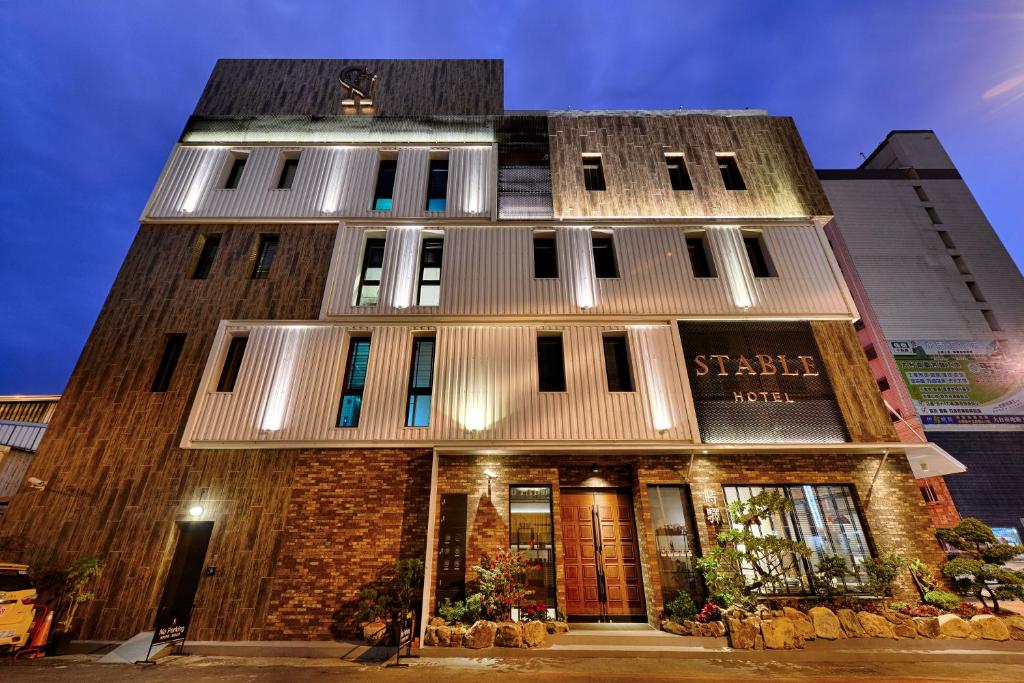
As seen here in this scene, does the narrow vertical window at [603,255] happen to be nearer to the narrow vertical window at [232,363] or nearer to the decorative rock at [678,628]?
the decorative rock at [678,628]

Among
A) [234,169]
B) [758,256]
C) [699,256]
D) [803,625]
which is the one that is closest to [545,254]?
[699,256]

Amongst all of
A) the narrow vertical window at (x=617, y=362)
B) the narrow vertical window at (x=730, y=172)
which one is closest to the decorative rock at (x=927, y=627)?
the narrow vertical window at (x=617, y=362)

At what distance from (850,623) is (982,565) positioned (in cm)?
337

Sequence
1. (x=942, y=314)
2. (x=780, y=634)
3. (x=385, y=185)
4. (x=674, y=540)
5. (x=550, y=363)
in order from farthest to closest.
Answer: (x=942, y=314), (x=385, y=185), (x=550, y=363), (x=674, y=540), (x=780, y=634)

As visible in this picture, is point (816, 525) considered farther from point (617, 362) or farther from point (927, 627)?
point (617, 362)

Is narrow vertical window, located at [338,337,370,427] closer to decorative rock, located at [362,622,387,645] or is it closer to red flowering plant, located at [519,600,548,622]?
decorative rock, located at [362,622,387,645]

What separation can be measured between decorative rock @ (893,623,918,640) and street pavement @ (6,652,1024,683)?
780 mm

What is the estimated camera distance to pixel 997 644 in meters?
7.14

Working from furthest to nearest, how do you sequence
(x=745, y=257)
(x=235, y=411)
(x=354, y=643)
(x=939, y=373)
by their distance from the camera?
(x=939, y=373)
(x=745, y=257)
(x=235, y=411)
(x=354, y=643)

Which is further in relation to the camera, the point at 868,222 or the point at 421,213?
the point at 868,222

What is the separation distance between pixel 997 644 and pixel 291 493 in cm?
1380

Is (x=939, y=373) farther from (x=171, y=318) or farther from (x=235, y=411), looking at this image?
(x=171, y=318)

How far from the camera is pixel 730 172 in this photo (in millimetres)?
13742

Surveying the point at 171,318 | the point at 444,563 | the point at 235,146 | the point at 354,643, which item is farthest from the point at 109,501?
the point at 235,146
